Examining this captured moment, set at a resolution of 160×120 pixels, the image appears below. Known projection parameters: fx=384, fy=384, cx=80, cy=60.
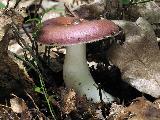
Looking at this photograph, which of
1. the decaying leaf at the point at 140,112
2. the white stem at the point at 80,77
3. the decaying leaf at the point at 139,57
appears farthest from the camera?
the white stem at the point at 80,77

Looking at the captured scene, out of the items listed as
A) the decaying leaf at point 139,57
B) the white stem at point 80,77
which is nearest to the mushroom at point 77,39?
the white stem at point 80,77

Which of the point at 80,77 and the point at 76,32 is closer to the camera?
the point at 76,32

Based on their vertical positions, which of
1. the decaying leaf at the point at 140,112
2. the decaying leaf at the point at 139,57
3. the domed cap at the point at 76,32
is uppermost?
the domed cap at the point at 76,32

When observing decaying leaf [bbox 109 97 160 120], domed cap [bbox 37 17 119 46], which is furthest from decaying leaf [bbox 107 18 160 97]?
domed cap [bbox 37 17 119 46]

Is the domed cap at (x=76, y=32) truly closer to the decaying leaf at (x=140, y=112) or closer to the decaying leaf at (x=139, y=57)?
the decaying leaf at (x=139, y=57)

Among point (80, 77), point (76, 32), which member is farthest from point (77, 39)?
point (80, 77)

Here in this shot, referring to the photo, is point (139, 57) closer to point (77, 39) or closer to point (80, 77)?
point (80, 77)

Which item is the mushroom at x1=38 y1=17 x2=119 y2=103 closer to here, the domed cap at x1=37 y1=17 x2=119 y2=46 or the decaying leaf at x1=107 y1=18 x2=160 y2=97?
the domed cap at x1=37 y1=17 x2=119 y2=46

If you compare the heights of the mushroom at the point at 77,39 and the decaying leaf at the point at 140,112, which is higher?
the mushroom at the point at 77,39
